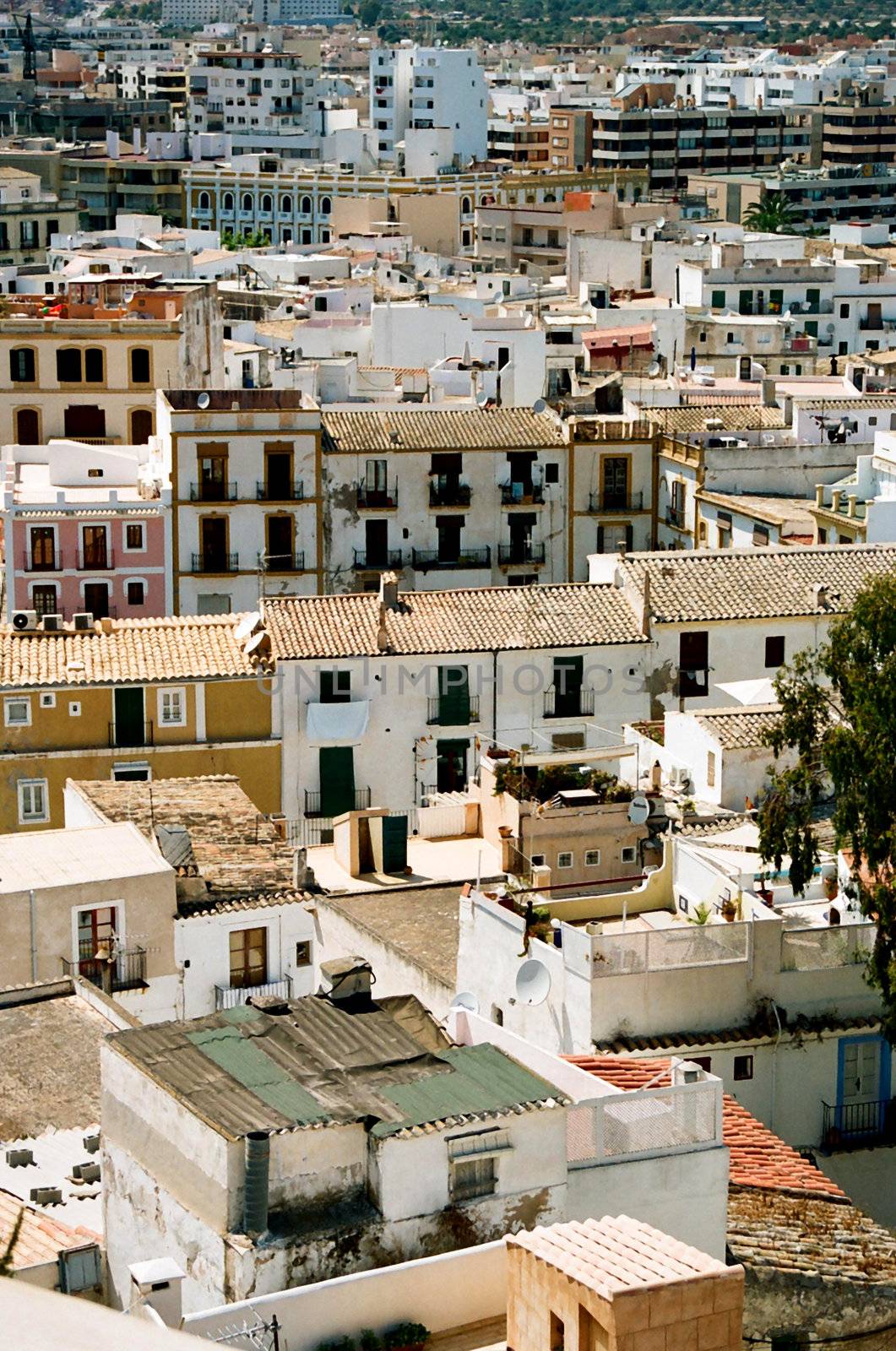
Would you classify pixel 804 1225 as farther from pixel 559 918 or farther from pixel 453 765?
pixel 453 765

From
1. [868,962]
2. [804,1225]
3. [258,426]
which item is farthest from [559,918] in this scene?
[258,426]

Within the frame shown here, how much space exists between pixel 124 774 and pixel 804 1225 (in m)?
24.5

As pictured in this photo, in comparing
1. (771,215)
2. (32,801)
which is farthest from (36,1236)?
(771,215)

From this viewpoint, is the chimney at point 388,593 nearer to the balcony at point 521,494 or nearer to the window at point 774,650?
the window at point 774,650

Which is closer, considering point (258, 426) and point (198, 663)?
point (198, 663)

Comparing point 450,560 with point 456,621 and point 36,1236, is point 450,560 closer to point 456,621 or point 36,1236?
point 456,621

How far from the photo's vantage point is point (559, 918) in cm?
2883

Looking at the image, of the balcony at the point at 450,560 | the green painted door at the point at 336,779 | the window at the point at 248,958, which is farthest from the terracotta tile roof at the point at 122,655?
the balcony at the point at 450,560

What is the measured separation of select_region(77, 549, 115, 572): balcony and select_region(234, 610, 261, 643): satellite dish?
1271 centimetres

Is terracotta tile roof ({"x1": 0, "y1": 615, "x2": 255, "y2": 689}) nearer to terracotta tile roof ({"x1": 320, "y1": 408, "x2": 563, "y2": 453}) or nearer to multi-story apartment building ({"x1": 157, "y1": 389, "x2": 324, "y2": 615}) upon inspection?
multi-story apartment building ({"x1": 157, "y1": 389, "x2": 324, "y2": 615})

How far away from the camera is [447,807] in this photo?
120 ft

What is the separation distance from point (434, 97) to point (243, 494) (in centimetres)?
13030

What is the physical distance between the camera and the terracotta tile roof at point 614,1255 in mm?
16172

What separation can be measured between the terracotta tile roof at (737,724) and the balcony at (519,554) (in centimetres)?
2667
